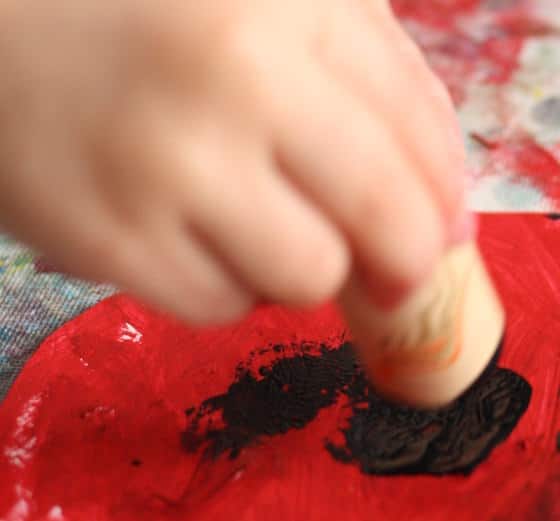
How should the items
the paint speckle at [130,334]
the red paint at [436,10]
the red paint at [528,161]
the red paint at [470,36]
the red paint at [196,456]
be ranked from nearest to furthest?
the red paint at [196,456] < the paint speckle at [130,334] < the red paint at [528,161] < the red paint at [470,36] < the red paint at [436,10]

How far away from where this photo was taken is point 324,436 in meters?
0.42

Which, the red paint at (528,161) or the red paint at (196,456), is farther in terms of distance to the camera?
the red paint at (528,161)

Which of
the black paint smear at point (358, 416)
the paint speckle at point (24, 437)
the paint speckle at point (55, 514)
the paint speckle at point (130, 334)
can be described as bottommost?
the black paint smear at point (358, 416)

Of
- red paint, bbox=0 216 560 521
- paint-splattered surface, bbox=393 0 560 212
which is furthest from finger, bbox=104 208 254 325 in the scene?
paint-splattered surface, bbox=393 0 560 212

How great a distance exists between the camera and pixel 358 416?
0.43 m

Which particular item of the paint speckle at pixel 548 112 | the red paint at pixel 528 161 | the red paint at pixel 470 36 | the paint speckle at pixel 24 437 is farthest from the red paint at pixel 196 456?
the red paint at pixel 470 36

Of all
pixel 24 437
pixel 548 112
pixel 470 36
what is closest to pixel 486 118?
pixel 548 112

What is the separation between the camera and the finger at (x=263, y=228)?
0.23 metres

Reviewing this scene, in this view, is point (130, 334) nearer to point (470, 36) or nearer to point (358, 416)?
point (358, 416)

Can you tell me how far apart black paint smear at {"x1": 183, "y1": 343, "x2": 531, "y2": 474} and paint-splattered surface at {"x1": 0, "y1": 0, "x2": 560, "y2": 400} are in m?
0.16

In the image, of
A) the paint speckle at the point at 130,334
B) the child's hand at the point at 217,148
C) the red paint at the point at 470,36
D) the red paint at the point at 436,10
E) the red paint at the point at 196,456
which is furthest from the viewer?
the red paint at the point at 436,10

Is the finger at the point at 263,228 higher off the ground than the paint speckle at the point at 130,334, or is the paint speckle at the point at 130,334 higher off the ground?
the finger at the point at 263,228

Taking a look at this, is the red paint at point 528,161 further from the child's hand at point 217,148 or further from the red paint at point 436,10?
the child's hand at point 217,148

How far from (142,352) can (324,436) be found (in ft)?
0.46
